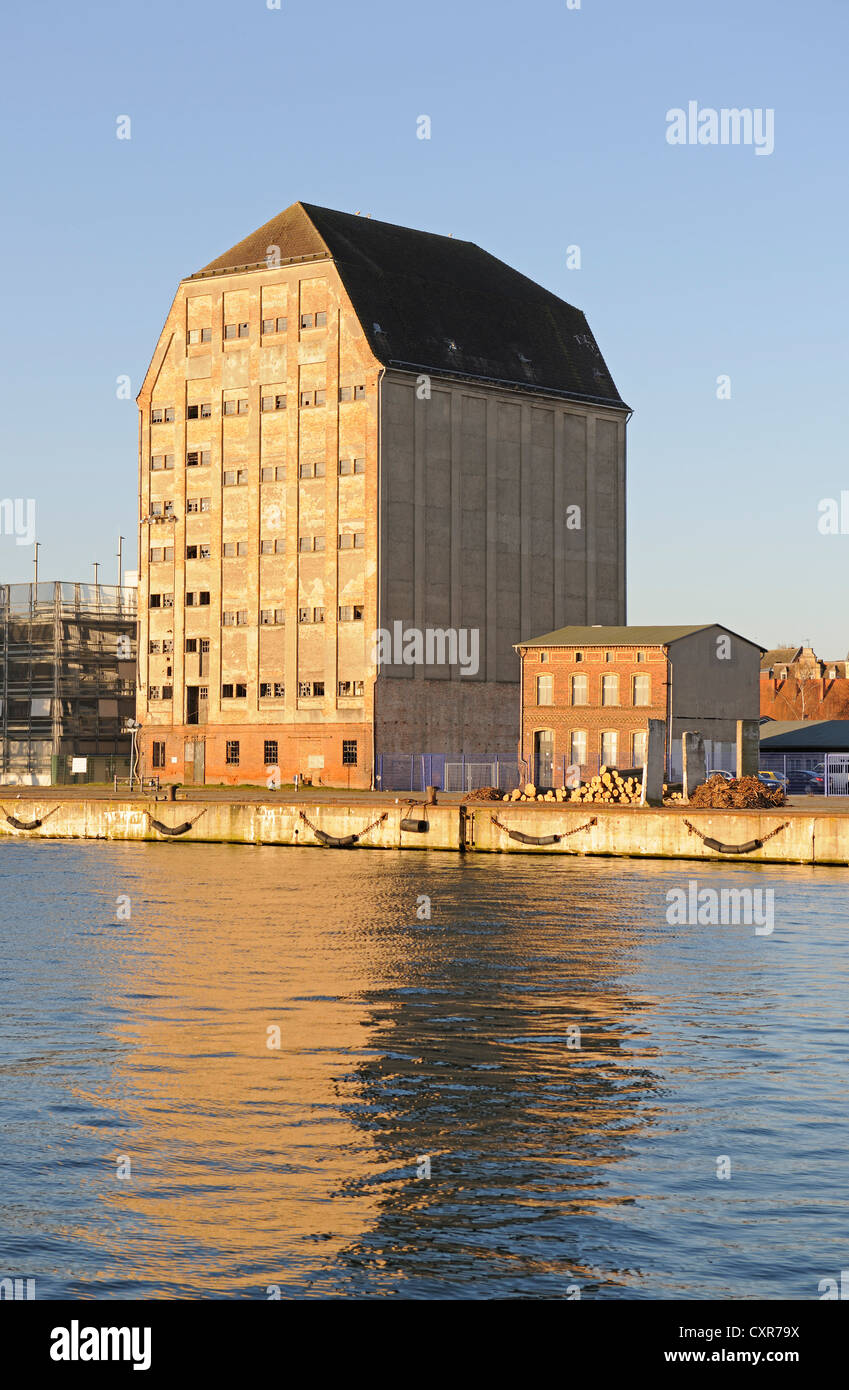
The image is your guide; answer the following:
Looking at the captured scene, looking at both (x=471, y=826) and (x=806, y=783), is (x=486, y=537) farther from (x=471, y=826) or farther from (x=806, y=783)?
(x=471, y=826)

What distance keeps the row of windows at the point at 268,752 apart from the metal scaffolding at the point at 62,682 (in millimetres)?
8922

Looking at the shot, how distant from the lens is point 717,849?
2286 inches

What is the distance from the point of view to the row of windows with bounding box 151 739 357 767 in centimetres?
9325

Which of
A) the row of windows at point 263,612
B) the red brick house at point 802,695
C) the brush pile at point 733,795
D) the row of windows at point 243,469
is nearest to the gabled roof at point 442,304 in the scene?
the row of windows at point 243,469

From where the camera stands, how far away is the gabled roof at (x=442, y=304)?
9662 cm

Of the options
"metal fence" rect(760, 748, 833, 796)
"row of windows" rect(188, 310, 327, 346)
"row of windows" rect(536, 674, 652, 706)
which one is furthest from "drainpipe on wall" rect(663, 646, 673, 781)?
"row of windows" rect(188, 310, 327, 346)

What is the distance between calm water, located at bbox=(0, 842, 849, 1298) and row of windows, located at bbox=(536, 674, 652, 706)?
39.0m

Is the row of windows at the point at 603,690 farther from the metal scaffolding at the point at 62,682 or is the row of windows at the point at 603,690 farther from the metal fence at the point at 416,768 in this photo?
the metal scaffolding at the point at 62,682

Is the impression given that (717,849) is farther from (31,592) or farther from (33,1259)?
(31,592)

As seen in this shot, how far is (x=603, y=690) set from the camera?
266 feet

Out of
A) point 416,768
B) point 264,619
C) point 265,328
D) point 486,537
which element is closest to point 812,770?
point 416,768
